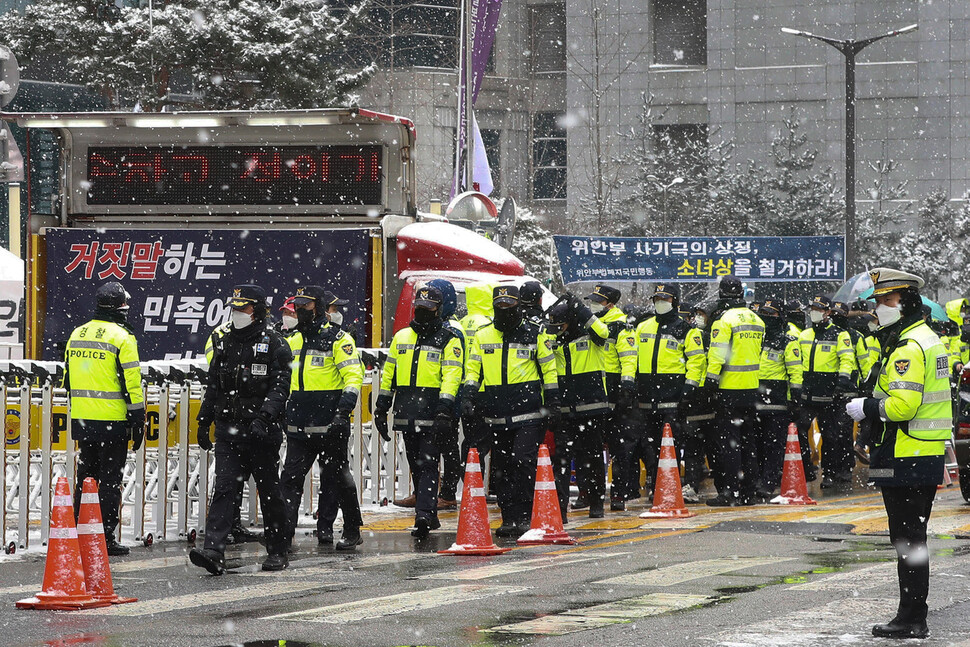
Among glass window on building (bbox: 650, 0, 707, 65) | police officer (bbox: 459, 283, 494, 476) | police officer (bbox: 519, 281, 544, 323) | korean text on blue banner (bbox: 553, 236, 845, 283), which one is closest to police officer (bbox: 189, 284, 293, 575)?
police officer (bbox: 459, 283, 494, 476)

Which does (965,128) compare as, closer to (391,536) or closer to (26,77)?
(26,77)

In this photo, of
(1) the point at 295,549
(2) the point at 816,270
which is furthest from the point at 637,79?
(1) the point at 295,549

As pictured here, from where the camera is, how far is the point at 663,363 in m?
16.1

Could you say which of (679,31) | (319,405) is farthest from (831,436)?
(679,31)

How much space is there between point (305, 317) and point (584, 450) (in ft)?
11.6

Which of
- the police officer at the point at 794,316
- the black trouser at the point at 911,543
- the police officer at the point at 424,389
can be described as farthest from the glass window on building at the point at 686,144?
the black trouser at the point at 911,543

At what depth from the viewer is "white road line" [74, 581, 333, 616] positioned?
9.16 meters

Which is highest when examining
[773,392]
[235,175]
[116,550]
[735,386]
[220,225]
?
[235,175]

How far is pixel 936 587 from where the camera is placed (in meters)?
9.77

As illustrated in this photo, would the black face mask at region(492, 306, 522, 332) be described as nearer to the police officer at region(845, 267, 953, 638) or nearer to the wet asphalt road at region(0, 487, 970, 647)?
the wet asphalt road at region(0, 487, 970, 647)

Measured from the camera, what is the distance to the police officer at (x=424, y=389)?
13.0m

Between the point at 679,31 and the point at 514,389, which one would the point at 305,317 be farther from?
the point at 679,31

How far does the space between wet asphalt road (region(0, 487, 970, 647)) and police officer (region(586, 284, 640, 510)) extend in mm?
2169

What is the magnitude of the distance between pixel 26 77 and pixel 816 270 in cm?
1932
